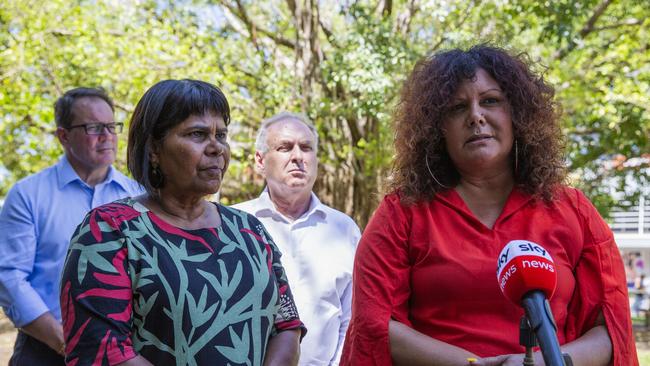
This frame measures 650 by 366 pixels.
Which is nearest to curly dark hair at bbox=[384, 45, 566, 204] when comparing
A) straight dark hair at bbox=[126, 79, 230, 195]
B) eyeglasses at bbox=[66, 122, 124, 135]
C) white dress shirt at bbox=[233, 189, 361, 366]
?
straight dark hair at bbox=[126, 79, 230, 195]

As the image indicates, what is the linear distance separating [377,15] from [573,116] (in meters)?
3.71

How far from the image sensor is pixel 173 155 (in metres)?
2.65

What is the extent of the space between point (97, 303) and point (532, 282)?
121cm

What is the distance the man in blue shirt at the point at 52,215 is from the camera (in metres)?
3.92

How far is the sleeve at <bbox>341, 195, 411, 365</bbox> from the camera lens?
2.63 meters

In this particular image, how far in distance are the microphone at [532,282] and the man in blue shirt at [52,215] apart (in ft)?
7.16

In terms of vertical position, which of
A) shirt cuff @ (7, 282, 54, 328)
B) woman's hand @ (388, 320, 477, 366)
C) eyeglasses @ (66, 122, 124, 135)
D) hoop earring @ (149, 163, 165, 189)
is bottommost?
shirt cuff @ (7, 282, 54, 328)

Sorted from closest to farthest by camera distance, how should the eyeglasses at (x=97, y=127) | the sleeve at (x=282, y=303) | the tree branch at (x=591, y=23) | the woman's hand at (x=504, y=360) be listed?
the woman's hand at (x=504, y=360) < the sleeve at (x=282, y=303) < the eyeglasses at (x=97, y=127) < the tree branch at (x=591, y=23)

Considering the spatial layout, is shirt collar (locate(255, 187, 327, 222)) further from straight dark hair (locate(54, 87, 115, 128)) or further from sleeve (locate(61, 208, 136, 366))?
sleeve (locate(61, 208, 136, 366))

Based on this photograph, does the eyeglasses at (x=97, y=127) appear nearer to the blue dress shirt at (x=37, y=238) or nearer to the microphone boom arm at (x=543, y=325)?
the blue dress shirt at (x=37, y=238)

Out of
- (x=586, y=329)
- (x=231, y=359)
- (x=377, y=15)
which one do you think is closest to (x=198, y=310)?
(x=231, y=359)

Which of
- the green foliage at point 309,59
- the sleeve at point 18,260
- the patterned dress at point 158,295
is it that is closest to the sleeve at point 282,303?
the patterned dress at point 158,295

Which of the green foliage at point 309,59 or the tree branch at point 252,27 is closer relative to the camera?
the green foliage at point 309,59

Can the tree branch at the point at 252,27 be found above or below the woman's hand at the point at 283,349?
above
